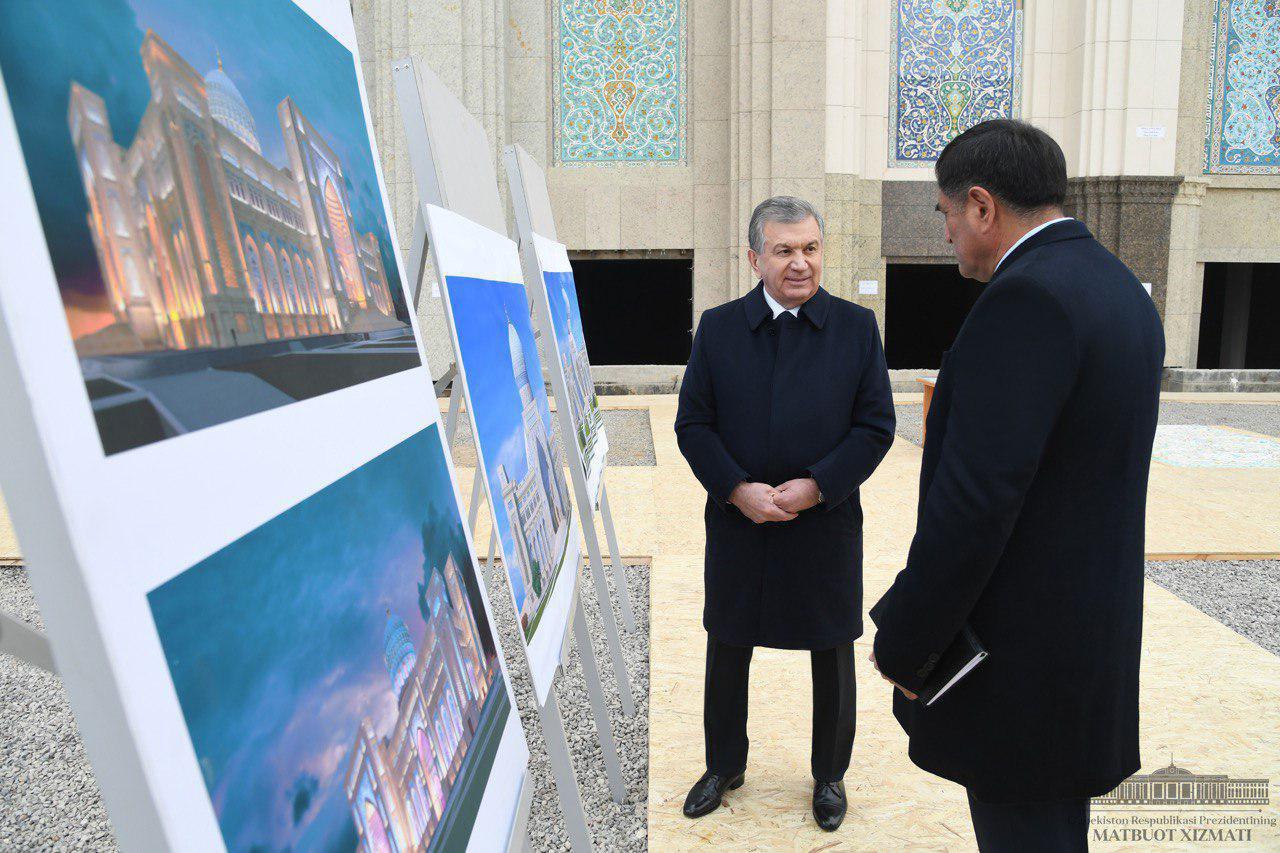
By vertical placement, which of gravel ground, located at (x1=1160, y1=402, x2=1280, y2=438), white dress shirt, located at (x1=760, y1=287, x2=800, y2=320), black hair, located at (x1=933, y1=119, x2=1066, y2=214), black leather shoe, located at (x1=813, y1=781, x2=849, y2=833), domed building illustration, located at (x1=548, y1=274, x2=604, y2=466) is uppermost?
black hair, located at (x1=933, y1=119, x2=1066, y2=214)

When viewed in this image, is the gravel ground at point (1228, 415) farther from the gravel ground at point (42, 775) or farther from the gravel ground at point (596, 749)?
the gravel ground at point (42, 775)

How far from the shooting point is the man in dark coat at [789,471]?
2.53 metres

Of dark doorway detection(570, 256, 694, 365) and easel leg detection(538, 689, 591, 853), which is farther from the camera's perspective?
dark doorway detection(570, 256, 694, 365)

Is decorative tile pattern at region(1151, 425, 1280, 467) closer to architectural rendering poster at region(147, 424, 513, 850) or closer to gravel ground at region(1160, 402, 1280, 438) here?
gravel ground at region(1160, 402, 1280, 438)

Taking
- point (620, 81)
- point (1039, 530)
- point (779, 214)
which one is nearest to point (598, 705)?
point (1039, 530)

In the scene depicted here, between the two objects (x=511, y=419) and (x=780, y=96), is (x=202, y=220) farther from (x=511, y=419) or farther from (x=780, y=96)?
(x=780, y=96)

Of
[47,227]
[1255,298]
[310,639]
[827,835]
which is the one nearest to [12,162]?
[47,227]

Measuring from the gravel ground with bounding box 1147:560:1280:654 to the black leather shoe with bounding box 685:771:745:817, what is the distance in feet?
8.30

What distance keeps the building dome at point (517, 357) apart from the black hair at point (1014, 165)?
2.98 ft

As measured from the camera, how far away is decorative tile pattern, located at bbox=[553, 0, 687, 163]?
11.4 metres

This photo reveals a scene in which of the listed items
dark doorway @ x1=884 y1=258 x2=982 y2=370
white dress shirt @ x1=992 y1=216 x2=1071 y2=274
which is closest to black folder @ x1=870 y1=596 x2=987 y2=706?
white dress shirt @ x1=992 y1=216 x2=1071 y2=274

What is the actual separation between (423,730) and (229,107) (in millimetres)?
596

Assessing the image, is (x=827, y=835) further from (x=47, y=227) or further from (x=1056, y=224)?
(x=47, y=227)

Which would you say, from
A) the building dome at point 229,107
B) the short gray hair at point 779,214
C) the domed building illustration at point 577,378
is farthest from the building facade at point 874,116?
the building dome at point 229,107
